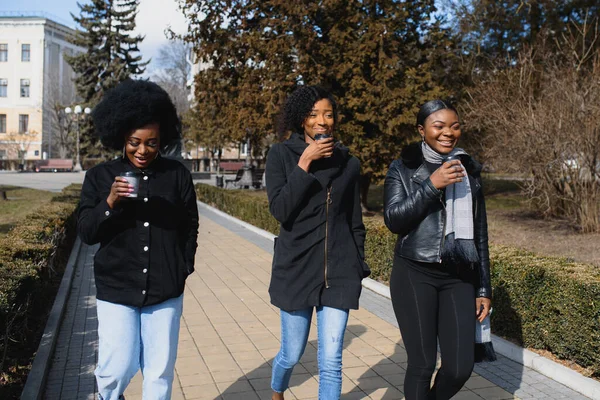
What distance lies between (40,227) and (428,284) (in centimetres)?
601

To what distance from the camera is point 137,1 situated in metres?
44.6

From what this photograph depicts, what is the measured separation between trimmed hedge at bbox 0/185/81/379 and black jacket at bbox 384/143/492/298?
2422 millimetres

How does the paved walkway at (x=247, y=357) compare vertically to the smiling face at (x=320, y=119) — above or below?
below

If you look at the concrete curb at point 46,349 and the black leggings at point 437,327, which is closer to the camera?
the black leggings at point 437,327

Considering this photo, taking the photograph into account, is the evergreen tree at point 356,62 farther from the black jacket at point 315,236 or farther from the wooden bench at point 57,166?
the wooden bench at point 57,166

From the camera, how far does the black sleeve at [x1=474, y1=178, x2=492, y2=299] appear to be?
10.4ft

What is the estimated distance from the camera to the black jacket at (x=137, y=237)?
2807mm

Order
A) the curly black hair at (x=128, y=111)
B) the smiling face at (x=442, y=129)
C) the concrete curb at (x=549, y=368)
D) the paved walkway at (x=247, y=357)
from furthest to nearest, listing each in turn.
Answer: the paved walkway at (x=247, y=357), the concrete curb at (x=549, y=368), the smiling face at (x=442, y=129), the curly black hair at (x=128, y=111)

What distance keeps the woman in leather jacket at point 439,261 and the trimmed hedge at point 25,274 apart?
95.7 inches

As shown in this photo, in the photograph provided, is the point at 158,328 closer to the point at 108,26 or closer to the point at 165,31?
the point at 165,31

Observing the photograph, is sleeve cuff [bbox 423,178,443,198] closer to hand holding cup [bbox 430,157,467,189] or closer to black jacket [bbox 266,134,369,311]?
hand holding cup [bbox 430,157,467,189]

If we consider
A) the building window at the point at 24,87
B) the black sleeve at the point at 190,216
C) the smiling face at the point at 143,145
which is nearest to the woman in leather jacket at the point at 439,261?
the black sleeve at the point at 190,216

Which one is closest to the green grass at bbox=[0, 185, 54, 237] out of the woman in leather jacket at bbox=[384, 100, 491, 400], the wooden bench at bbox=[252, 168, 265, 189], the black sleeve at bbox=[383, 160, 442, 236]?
the wooden bench at bbox=[252, 168, 265, 189]

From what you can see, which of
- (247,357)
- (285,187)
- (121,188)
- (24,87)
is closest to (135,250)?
(121,188)
